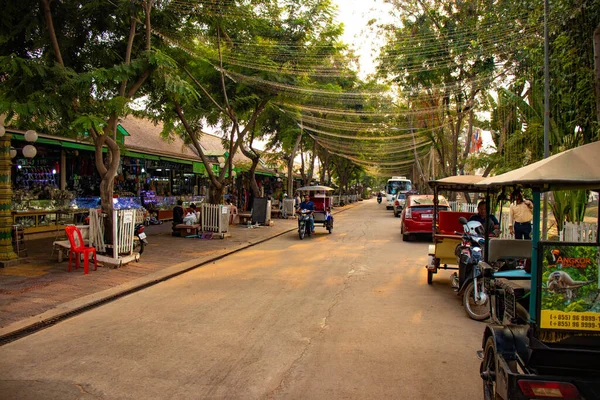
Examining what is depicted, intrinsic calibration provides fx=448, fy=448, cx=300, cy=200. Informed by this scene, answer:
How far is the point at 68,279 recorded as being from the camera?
877 centimetres

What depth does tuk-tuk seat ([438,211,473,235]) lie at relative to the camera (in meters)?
10.4

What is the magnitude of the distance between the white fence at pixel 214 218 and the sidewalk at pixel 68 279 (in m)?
1.76

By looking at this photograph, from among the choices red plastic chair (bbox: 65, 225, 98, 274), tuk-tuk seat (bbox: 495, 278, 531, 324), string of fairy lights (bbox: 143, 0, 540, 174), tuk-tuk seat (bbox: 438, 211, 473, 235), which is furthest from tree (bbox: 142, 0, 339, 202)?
tuk-tuk seat (bbox: 495, 278, 531, 324)

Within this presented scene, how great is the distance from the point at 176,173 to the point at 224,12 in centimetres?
1263

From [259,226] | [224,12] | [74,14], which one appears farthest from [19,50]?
[259,226]

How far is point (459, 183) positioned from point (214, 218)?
34.1 ft

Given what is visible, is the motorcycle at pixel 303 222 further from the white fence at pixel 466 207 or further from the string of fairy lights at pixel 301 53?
the white fence at pixel 466 207

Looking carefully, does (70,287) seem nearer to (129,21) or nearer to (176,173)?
(129,21)

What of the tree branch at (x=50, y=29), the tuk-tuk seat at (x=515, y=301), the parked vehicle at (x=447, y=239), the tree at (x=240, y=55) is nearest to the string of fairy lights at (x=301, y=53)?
the tree at (x=240, y=55)

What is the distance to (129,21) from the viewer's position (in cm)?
1151

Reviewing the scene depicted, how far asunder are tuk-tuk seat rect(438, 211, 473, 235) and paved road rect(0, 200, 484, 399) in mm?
1727

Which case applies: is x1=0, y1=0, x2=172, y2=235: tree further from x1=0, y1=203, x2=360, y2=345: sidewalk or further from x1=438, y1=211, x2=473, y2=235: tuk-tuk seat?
x1=438, y1=211, x2=473, y2=235: tuk-tuk seat

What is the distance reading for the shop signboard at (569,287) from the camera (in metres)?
3.18

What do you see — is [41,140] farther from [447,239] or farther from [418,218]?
[418,218]
